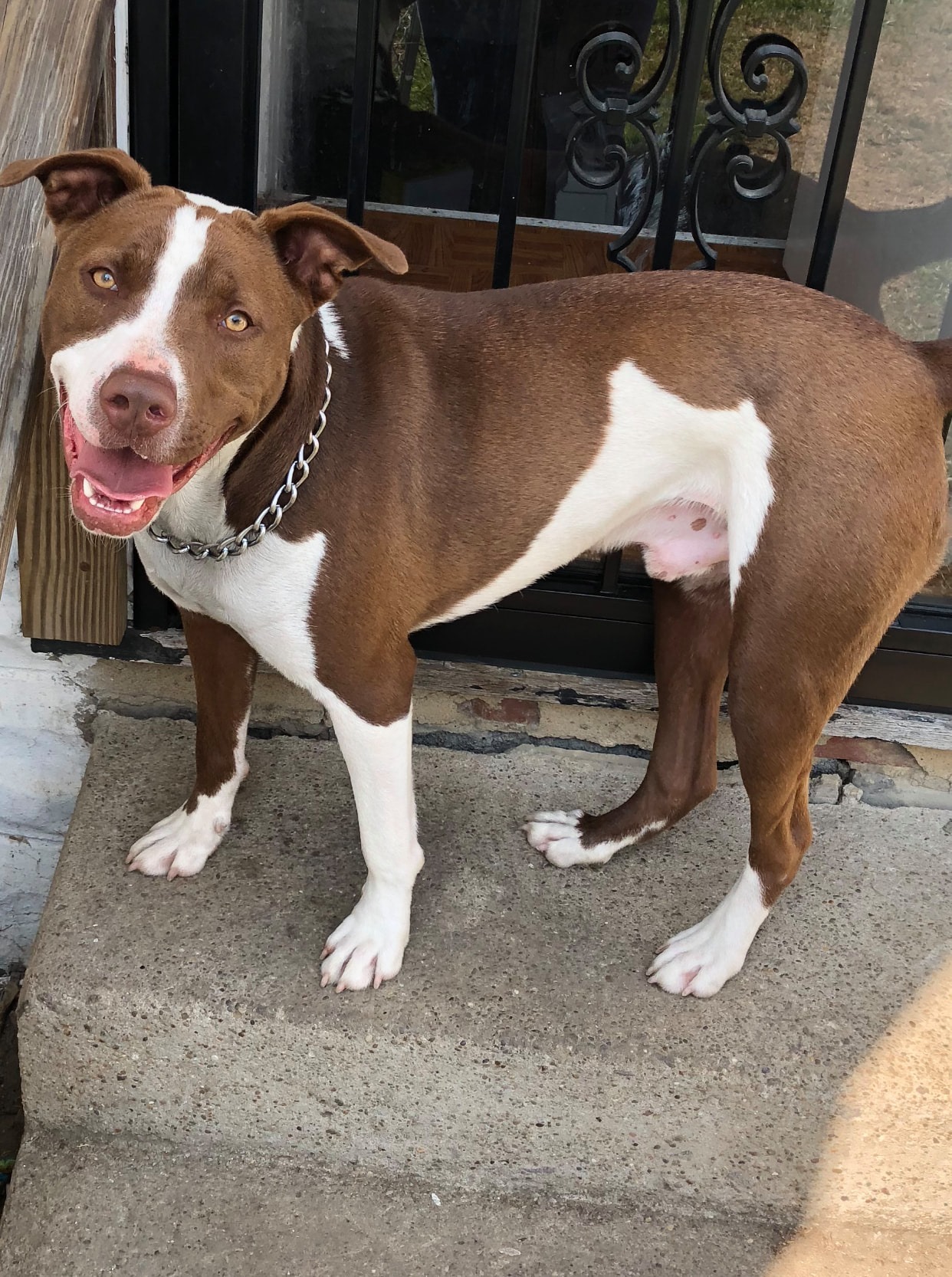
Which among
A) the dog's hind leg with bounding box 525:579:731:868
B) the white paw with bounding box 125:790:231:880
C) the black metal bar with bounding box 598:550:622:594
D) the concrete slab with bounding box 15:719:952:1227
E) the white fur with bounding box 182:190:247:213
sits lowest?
the concrete slab with bounding box 15:719:952:1227

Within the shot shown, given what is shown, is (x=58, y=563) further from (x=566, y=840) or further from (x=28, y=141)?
(x=566, y=840)

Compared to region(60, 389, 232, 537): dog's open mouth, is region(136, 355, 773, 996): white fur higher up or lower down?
lower down

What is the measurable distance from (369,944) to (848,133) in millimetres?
1956

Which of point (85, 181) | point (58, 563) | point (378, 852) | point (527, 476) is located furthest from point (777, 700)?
point (58, 563)

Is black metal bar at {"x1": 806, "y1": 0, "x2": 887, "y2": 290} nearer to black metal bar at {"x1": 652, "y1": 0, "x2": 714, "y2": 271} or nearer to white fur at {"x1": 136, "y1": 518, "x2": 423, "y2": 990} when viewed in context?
black metal bar at {"x1": 652, "y1": 0, "x2": 714, "y2": 271}

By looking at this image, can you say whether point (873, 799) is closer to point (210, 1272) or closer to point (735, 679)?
point (735, 679)

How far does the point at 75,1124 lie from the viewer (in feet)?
7.68

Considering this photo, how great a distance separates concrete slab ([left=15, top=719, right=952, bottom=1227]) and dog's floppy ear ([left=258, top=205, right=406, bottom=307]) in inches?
50.6

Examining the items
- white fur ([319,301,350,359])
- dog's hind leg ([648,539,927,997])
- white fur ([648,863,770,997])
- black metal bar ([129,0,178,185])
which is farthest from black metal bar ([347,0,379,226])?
white fur ([648,863,770,997])

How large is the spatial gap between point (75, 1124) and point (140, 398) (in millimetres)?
1583

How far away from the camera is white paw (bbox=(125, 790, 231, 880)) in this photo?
2467mm

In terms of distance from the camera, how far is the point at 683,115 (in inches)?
94.3

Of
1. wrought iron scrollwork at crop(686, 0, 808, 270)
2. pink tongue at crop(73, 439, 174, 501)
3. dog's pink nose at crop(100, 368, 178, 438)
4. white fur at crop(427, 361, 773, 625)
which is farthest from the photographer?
wrought iron scrollwork at crop(686, 0, 808, 270)

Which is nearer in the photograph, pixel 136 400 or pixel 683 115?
pixel 136 400
